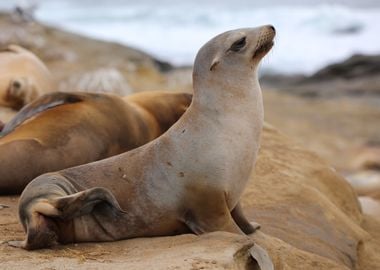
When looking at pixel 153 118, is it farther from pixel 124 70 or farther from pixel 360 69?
pixel 360 69

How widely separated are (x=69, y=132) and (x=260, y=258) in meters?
1.83

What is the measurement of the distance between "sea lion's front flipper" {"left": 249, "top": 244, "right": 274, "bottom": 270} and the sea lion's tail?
0.64m

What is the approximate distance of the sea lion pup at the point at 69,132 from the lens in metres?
4.61

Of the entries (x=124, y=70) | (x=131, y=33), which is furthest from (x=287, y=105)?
(x=131, y=33)

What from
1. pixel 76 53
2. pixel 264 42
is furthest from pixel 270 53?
pixel 76 53

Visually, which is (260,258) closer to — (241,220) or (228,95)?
(241,220)

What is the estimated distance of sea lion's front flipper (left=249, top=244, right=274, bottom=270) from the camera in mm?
3250

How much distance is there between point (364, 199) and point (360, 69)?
10.7m

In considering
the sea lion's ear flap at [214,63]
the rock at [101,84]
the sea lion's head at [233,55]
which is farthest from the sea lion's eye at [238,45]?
the rock at [101,84]

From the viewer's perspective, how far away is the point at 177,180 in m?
3.63

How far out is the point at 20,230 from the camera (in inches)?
150

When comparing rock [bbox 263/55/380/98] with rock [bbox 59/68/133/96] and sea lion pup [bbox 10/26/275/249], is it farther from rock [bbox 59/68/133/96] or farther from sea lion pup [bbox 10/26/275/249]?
sea lion pup [bbox 10/26/275/249]

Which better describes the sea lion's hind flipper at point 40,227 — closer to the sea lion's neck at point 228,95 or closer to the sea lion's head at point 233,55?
the sea lion's neck at point 228,95

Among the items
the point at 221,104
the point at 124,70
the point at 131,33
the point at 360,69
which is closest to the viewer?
the point at 221,104
